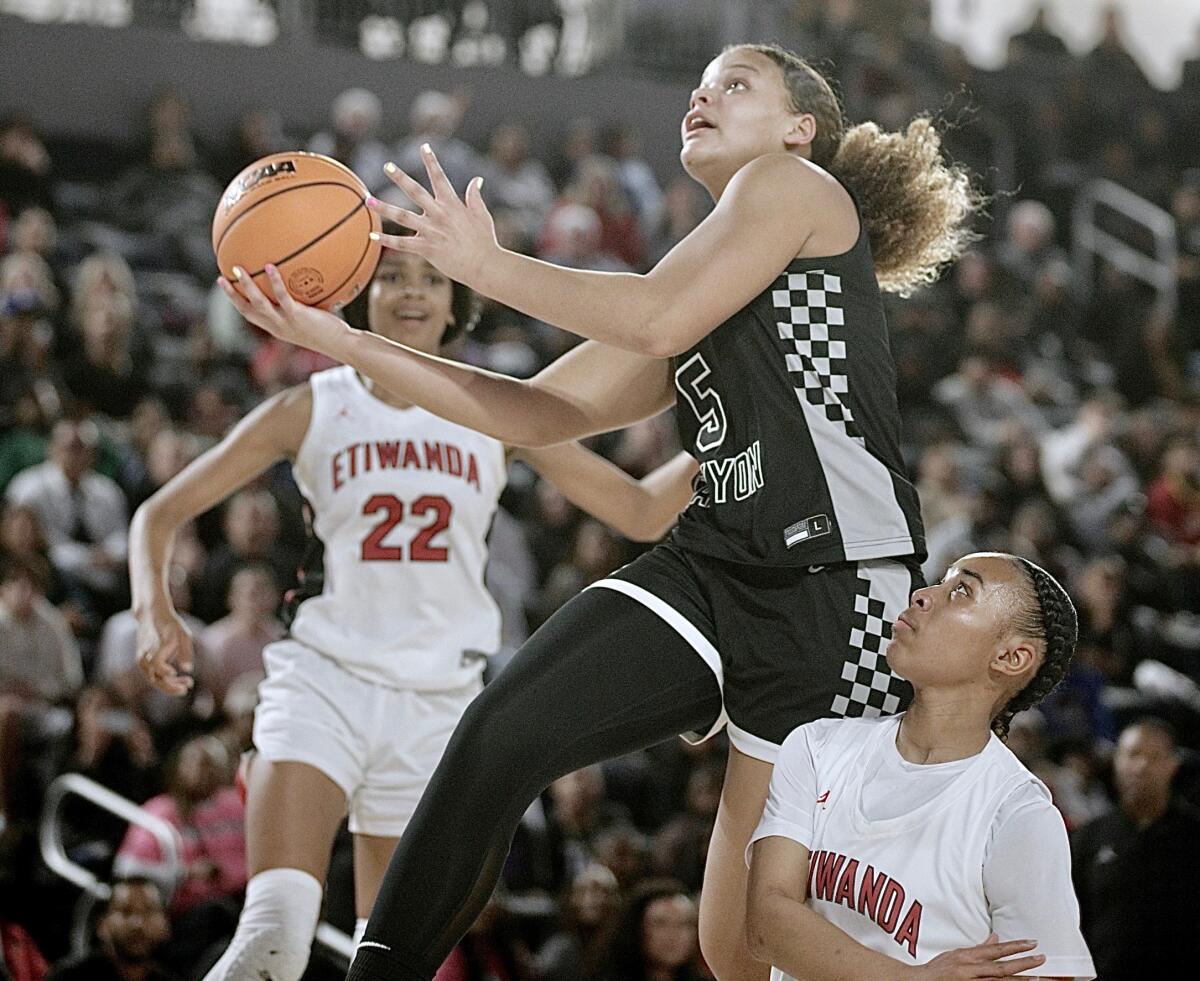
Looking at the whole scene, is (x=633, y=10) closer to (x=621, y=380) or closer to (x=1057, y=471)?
(x=1057, y=471)

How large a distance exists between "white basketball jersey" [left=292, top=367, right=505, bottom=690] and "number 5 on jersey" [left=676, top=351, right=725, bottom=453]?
3.03ft

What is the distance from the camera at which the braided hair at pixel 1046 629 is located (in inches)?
116

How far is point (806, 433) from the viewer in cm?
299

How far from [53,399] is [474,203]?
543 cm

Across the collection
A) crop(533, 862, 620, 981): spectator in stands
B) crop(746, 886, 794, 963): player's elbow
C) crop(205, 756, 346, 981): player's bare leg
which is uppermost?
crop(746, 886, 794, 963): player's elbow

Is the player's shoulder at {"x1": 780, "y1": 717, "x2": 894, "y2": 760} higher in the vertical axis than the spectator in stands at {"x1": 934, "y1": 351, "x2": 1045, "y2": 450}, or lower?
higher

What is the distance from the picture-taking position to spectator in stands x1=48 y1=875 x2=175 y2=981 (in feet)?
16.5

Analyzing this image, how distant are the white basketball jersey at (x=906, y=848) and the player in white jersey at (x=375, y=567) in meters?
0.96

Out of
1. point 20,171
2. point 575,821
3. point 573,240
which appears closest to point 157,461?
point 575,821

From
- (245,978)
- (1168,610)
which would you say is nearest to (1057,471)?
(1168,610)

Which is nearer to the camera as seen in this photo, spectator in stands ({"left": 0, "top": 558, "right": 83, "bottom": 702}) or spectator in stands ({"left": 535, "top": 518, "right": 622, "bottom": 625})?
spectator in stands ({"left": 0, "top": 558, "right": 83, "bottom": 702})

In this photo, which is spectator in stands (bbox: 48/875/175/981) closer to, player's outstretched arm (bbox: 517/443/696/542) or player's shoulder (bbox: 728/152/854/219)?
player's outstretched arm (bbox: 517/443/696/542)

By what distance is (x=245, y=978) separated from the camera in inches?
125

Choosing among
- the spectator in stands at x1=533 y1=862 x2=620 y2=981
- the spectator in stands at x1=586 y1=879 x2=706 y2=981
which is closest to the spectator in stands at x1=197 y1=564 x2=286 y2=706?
the spectator in stands at x1=533 y1=862 x2=620 y2=981
